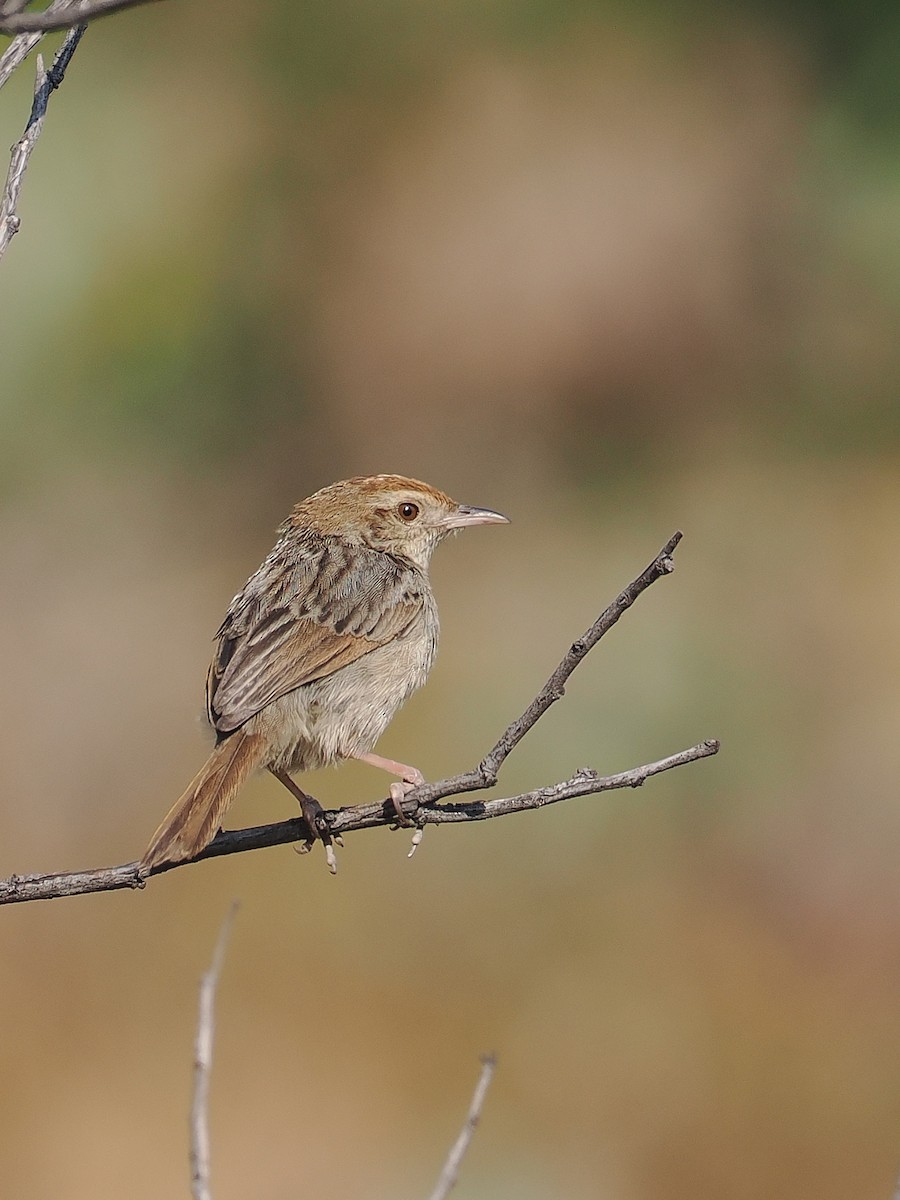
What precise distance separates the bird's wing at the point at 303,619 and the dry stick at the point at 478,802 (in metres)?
0.60

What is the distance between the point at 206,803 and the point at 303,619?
88cm

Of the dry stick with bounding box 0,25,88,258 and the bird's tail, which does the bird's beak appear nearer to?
the bird's tail

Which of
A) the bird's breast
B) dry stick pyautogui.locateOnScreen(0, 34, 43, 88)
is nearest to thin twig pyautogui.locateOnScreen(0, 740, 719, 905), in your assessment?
the bird's breast

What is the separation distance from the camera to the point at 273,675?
14.3ft

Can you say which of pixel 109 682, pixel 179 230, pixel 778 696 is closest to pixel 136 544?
pixel 109 682

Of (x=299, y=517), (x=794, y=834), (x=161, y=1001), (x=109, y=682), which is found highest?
(x=109, y=682)

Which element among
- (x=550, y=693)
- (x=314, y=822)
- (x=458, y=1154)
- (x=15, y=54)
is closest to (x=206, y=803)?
(x=314, y=822)

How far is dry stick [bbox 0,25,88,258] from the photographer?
3086 millimetres

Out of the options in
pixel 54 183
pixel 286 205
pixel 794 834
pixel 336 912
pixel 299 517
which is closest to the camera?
pixel 299 517

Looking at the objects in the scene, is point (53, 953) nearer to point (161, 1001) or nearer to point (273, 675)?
point (161, 1001)

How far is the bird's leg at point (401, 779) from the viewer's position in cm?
380

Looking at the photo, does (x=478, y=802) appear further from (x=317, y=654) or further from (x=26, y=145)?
(x=26, y=145)

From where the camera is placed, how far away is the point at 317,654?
14.9ft

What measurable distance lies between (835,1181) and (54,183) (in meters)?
8.81
